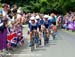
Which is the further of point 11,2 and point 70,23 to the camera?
point 11,2

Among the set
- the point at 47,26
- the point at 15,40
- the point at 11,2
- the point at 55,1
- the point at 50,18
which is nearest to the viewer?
the point at 15,40

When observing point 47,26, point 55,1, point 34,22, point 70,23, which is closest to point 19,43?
point 34,22

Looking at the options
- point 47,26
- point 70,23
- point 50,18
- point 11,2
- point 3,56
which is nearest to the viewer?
point 3,56

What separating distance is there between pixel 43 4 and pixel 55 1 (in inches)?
98.9

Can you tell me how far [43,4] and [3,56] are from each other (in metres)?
41.2

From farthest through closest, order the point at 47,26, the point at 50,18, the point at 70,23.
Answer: the point at 70,23
the point at 50,18
the point at 47,26

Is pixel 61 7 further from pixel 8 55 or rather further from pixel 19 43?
pixel 8 55

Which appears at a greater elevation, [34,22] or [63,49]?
[34,22]

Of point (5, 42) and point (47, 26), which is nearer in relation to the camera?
point (5, 42)

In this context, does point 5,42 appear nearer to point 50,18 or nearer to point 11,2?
point 50,18

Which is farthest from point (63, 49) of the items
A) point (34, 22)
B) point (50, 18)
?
point (50, 18)

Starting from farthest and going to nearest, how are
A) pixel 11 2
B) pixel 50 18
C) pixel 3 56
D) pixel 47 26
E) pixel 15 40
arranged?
pixel 11 2 → pixel 50 18 → pixel 47 26 → pixel 15 40 → pixel 3 56

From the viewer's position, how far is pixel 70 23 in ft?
126

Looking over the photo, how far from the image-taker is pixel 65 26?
39.4 metres
